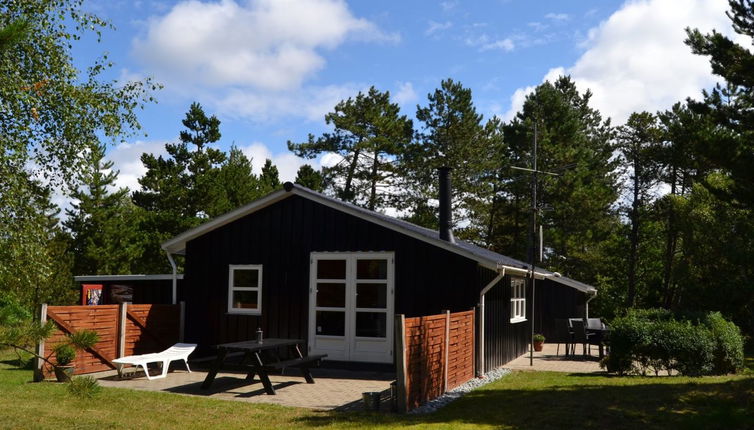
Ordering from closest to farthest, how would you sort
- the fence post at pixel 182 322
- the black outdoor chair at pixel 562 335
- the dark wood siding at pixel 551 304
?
the fence post at pixel 182 322
the black outdoor chair at pixel 562 335
the dark wood siding at pixel 551 304

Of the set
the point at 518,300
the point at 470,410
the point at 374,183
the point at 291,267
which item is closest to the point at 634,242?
the point at 374,183

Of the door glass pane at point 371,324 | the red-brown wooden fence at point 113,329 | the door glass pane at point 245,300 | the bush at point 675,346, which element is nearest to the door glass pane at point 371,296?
the door glass pane at point 371,324

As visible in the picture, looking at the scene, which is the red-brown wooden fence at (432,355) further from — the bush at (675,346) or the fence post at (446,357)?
the bush at (675,346)

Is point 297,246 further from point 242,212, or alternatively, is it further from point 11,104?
point 11,104

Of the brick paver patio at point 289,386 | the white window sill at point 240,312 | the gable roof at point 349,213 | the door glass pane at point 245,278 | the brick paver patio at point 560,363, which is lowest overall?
the brick paver patio at point 289,386

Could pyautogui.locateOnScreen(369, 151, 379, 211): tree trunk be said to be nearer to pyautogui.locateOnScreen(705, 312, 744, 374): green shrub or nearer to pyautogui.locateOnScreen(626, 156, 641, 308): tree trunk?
pyautogui.locateOnScreen(626, 156, 641, 308): tree trunk

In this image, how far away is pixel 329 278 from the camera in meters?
12.7

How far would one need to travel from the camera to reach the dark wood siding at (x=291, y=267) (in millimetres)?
11828

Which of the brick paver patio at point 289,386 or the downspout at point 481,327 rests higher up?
the downspout at point 481,327

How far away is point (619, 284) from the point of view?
31359 millimetres

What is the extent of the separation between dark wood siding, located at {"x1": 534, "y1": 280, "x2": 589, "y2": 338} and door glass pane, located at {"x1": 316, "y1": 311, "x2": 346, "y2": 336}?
27.7 ft

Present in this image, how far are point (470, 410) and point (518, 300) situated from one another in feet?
25.3

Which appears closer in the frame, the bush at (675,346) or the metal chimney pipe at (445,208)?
the bush at (675,346)

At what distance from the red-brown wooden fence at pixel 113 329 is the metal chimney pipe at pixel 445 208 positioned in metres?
6.24
